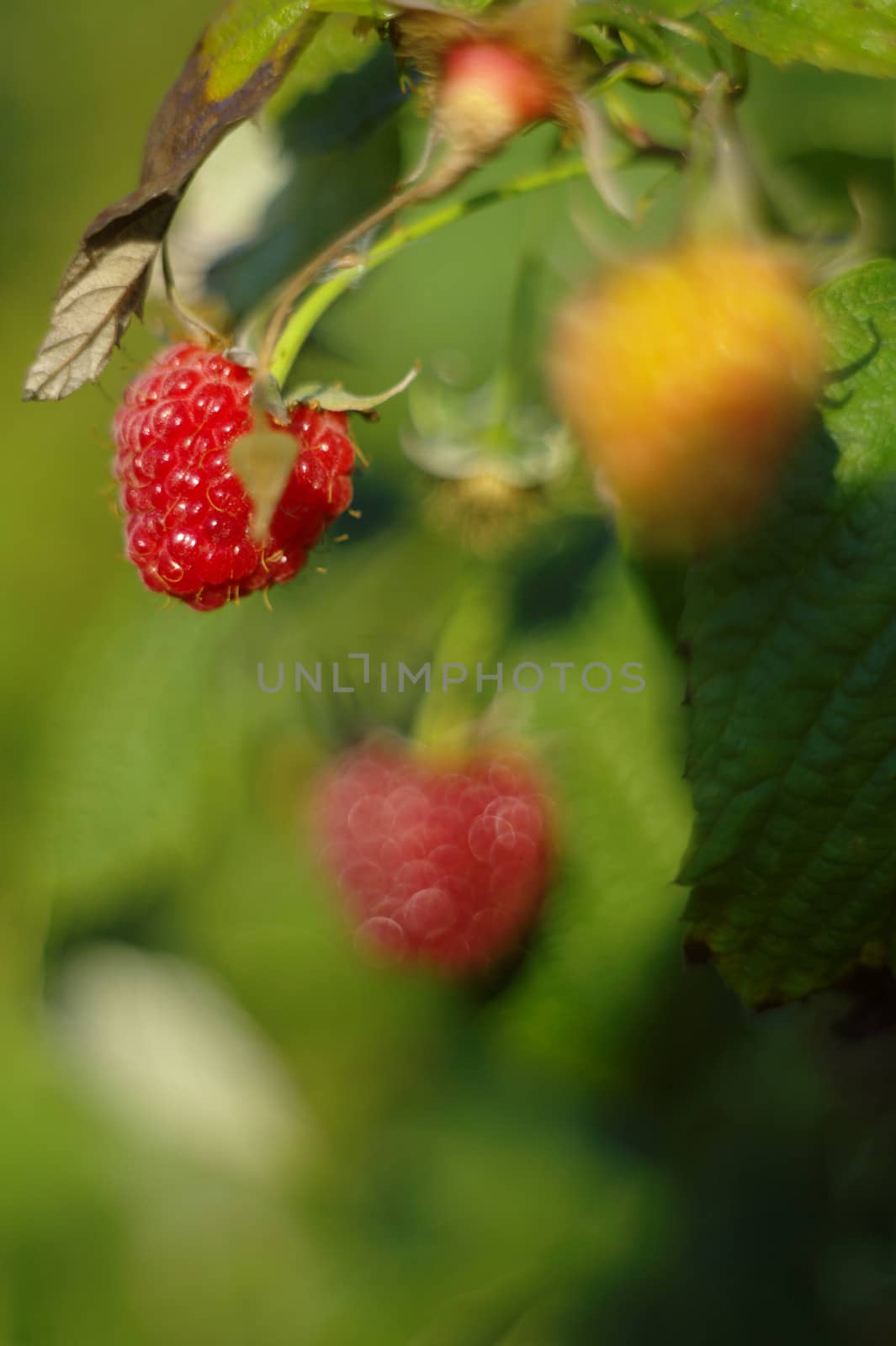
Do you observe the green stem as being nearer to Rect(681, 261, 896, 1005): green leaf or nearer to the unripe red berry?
the unripe red berry

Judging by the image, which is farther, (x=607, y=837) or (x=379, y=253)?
(x=607, y=837)

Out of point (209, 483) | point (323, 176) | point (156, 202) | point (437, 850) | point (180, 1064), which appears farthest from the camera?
point (180, 1064)

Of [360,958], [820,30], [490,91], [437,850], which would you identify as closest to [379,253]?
[490,91]

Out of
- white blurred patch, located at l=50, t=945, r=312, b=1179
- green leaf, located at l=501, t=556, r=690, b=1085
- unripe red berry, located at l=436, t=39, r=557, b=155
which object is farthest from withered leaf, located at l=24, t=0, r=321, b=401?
white blurred patch, located at l=50, t=945, r=312, b=1179

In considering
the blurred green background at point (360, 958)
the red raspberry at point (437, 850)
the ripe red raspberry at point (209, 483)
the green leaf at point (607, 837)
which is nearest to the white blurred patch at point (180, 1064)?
the blurred green background at point (360, 958)

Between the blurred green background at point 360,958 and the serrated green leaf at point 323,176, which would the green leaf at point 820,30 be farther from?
the serrated green leaf at point 323,176

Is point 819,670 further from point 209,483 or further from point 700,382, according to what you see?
point 209,483

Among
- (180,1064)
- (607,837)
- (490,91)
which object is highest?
(490,91)

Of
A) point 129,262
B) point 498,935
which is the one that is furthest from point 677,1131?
point 129,262
